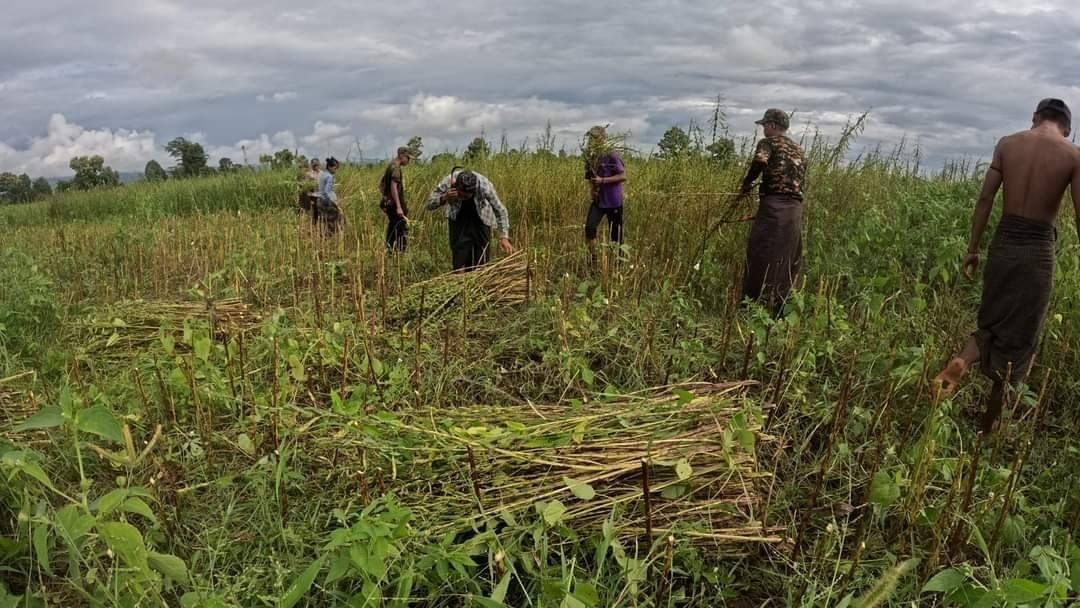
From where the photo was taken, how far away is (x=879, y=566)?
1822 millimetres

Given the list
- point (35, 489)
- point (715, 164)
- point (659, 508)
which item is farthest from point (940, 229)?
point (35, 489)

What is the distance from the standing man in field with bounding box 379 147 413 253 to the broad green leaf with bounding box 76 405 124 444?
14.7 ft

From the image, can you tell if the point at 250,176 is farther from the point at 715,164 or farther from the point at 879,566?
the point at 879,566

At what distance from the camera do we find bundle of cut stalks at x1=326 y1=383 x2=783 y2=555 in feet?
5.45

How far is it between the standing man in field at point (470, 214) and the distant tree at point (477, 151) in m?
2.83

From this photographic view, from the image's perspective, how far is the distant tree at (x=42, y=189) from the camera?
15.3m

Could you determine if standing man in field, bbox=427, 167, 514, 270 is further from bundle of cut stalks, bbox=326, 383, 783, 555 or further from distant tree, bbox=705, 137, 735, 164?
bundle of cut stalks, bbox=326, 383, 783, 555

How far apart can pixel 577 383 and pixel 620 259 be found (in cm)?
149

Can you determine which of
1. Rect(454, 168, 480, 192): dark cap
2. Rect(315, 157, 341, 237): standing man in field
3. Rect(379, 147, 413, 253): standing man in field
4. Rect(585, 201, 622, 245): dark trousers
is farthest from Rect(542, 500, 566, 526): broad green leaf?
Rect(315, 157, 341, 237): standing man in field

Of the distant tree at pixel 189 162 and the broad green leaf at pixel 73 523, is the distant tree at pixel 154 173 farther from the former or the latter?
the broad green leaf at pixel 73 523

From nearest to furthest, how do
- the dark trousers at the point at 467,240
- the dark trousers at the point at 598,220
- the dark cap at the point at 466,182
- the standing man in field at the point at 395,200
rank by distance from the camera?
the dark cap at the point at 466,182 → the dark trousers at the point at 467,240 → the dark trousers at the point at 598,220 → the standing man in field at the point at 395,200

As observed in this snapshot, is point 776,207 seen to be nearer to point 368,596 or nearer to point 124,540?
point 368,596

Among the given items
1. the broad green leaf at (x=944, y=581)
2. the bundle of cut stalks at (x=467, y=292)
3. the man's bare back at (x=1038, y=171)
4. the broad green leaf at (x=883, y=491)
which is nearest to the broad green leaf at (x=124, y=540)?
the broad green leaf at (x=944, y=581)

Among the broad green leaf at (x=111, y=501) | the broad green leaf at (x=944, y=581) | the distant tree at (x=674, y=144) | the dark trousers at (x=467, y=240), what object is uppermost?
the distant tree at (x=674, y=144)
